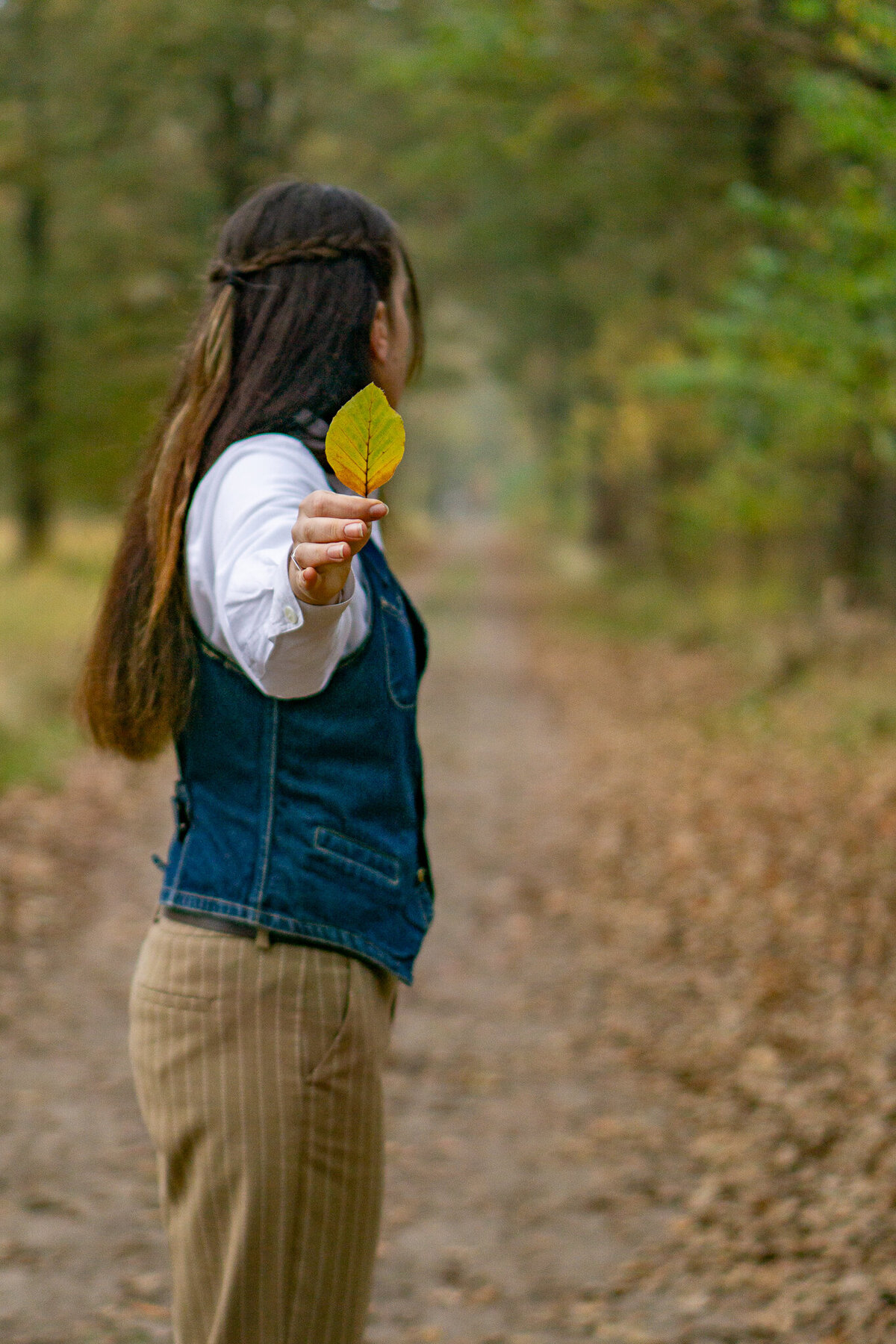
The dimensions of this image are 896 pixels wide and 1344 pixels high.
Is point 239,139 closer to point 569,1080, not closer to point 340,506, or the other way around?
point 569,1080

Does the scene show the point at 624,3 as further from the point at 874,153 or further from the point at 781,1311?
the point at 781,1311

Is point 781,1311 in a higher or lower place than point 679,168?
lower

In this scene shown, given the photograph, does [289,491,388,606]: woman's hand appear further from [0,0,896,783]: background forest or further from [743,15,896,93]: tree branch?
[743,15,896,93]: tree branch

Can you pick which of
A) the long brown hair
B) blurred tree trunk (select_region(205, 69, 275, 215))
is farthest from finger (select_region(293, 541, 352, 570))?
blurred tree trunk (select_region(205, 69, 275, 215))

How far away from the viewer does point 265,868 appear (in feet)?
5.53

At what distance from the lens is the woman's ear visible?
5.64ft

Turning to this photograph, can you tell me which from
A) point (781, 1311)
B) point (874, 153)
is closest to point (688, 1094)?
point (781, 1311)

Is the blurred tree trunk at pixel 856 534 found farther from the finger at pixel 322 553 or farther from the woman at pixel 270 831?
the finger at pixel 322 553

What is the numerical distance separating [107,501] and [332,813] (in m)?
12.9

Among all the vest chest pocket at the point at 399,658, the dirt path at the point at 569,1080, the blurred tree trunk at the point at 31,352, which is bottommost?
the dirt path at the point at 569,1080

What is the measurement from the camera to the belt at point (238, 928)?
5.53 feet

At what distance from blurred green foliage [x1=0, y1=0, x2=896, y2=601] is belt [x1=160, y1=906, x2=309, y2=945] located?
402 centimetres

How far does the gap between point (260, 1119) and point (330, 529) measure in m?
0.88

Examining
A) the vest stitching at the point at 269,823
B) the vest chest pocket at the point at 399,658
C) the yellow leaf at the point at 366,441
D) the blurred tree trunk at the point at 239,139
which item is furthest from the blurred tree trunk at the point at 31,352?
the yellow leaf at the point at 366,441
